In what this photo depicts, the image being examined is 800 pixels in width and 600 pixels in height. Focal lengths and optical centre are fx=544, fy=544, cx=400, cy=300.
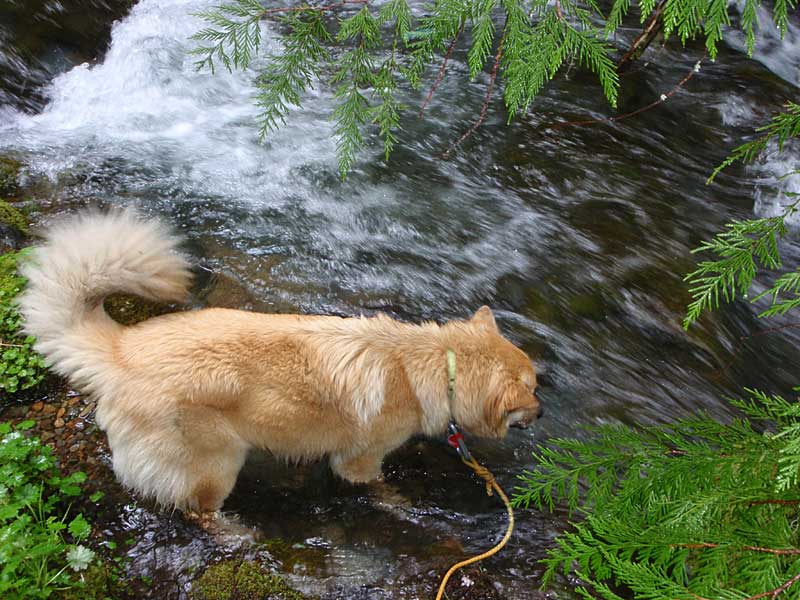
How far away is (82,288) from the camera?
3111mm

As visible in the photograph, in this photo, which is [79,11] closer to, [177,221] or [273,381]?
[177,221]

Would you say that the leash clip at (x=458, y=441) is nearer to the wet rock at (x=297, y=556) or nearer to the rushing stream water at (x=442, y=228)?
the rushing stream water at (x=442, y=228)

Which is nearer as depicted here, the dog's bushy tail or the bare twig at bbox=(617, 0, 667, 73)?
the dog's bushy tail

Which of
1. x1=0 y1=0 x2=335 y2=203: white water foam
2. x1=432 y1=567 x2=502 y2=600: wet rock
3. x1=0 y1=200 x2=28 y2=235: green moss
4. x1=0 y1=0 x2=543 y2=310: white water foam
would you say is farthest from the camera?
x1=0 y1=0 x2=335 y2=203: white water foam

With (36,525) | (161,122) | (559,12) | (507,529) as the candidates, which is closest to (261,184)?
(161,122)

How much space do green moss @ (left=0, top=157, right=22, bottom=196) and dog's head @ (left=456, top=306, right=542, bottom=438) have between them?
4748 millimetres

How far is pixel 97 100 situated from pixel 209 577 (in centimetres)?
640

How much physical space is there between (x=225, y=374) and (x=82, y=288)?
949 mm

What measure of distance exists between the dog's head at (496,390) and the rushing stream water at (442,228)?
22.8 inches

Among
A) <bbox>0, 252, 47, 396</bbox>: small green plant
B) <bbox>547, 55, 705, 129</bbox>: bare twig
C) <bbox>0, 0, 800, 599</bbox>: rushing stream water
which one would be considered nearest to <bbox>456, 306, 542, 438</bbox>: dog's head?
<bbox>0, 0, 800, 599</bbox>: rushing stream water

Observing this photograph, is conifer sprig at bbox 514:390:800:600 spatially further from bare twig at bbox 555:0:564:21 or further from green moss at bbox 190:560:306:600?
bare twig at bbox 555:0:564:21

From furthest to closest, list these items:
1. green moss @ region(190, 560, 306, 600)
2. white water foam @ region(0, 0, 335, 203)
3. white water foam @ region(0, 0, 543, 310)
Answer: white water foam @ region(0, 0, 335, 203), white water foam @ region(0, 0, 543, 310), green moss @ region(190, 560, 306, 600)

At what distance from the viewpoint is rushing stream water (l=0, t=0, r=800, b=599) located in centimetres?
364

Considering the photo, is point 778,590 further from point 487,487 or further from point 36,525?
point 36,525
